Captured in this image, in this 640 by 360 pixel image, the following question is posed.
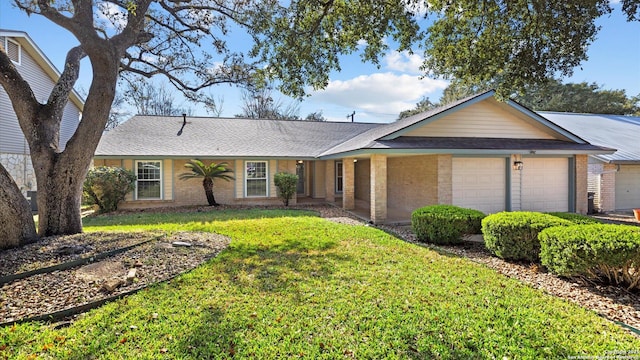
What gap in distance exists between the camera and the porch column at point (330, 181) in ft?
52.9

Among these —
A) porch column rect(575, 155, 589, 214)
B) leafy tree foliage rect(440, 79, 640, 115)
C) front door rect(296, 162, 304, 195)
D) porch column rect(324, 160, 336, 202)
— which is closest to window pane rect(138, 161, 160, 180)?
front door rect(296, 162, 304, 195)

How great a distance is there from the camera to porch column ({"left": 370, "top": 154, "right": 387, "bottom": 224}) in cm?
991

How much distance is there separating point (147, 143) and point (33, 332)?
12230mm

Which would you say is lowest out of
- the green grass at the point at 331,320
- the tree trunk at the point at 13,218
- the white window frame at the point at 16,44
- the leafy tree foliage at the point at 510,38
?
the green grass at the point at 331,320

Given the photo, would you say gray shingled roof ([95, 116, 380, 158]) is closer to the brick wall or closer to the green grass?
the brick wall

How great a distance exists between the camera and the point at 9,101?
1520cm

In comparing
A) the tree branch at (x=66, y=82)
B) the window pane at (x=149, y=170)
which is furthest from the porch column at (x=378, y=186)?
the window pane at (x=149, y=170)

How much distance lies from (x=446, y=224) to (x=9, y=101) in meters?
20.8

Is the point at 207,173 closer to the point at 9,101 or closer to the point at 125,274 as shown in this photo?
the point at 125,274

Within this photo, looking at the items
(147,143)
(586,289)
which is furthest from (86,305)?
(147,143)

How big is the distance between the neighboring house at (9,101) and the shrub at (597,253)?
63.2 feet

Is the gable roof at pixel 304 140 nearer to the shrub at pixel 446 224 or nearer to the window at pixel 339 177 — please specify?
the window at pixel 339 177

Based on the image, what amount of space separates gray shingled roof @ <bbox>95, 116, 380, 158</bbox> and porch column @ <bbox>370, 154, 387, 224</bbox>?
5.58 metres

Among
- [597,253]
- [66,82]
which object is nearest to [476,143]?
[597,253]
